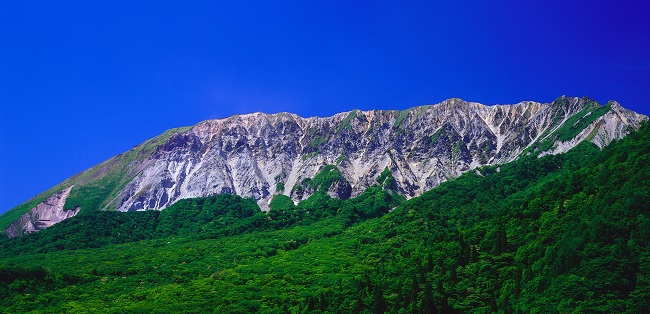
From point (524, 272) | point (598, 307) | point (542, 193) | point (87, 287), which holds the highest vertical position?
point (542, 193)

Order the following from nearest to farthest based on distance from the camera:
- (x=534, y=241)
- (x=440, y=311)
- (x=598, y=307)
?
(x=598, y=307), (x=440, y=311), (x=534, y=241)

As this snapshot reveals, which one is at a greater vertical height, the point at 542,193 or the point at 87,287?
the point at 542,193

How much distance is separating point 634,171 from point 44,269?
153484mm

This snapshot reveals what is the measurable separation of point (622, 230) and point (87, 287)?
434 ft

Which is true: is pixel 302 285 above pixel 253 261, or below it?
below

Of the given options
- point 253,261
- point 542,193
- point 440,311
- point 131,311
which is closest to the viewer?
point 440,311

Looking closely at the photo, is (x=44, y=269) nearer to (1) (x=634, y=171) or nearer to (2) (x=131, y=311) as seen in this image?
(2) (x=131, y=311)

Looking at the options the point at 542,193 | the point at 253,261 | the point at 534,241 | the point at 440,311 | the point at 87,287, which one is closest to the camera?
the point at 440,311

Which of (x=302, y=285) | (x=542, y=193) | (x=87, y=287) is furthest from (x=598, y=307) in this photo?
(x=87, y=287)

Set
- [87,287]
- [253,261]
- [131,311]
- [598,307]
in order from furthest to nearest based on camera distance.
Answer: [253,261], [87,287], [131,311], [598,307]

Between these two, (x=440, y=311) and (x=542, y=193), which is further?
(x=542, y=193)

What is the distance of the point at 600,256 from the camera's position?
9962cm

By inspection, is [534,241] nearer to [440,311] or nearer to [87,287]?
[440,311]

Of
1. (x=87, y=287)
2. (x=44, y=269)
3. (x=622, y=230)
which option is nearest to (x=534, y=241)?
(x=622, y=230)
